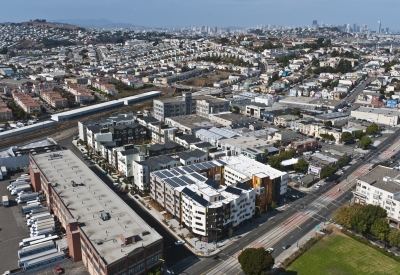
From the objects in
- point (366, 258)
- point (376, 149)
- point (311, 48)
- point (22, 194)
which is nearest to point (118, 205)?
point (22, 194)

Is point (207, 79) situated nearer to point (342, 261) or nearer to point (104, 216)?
point (104, 216)

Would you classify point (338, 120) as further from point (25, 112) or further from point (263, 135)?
point (25, 112)

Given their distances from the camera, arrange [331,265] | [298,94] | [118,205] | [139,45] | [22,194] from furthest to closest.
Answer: [139,45] → [298,94] → [22,194] → [118,205] → [331,265]

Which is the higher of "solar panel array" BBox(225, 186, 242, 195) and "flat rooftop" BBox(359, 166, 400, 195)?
"solar panel array" BBox(225, 186, 242, 195)

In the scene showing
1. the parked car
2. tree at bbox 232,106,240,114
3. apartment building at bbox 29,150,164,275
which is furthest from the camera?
tree at bbox 232,106,240,114

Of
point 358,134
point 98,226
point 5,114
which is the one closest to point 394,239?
point 98,226

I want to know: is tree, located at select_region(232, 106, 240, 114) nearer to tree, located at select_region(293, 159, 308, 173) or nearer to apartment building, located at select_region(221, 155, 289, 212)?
tree, located at select_region(293, 159, 308, 173)

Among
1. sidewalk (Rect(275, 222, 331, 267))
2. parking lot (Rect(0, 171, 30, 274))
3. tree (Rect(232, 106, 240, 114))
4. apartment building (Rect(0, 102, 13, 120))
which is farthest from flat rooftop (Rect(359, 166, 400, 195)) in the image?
apartment building (Rect(0, 102, 13, 120))
